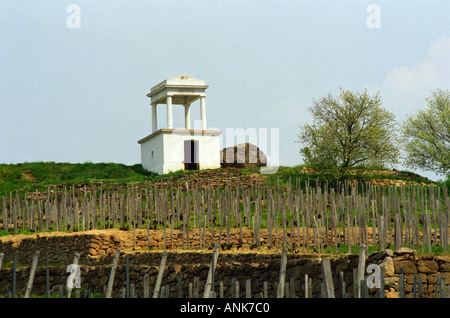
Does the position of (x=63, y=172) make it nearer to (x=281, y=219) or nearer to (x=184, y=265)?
(x=281, y=219)

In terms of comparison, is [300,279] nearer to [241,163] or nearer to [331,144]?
[331,144]

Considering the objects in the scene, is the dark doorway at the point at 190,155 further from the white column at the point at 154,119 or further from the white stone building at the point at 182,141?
the white column at the point at 154,119

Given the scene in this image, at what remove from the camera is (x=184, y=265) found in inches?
732

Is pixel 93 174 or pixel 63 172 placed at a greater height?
pixel 63 172

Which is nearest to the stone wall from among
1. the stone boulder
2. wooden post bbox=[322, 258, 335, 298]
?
wooden post bbox=[322, 258, 335, 298]

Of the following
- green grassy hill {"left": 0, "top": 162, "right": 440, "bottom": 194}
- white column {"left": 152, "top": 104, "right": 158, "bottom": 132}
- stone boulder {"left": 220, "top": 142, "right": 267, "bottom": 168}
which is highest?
white column {"left": 152, "top": 104, "right": 158, "bottom": 132}

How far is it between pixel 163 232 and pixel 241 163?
17914 millimetres

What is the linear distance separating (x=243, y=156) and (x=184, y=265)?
2225 cm

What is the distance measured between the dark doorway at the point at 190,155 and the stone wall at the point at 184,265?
16.6m

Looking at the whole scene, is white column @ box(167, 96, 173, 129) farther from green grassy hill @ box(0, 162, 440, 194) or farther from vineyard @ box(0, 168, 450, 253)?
vineyard @ box(0, 168, 450, 253)

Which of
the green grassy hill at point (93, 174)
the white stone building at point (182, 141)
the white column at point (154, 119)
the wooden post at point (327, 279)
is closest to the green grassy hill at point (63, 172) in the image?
the green grassy hill at point (93, 174)

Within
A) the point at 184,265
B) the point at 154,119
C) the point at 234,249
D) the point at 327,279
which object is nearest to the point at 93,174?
the point at 154,119

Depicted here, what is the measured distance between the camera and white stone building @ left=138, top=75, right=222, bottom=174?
39969 millimetres
